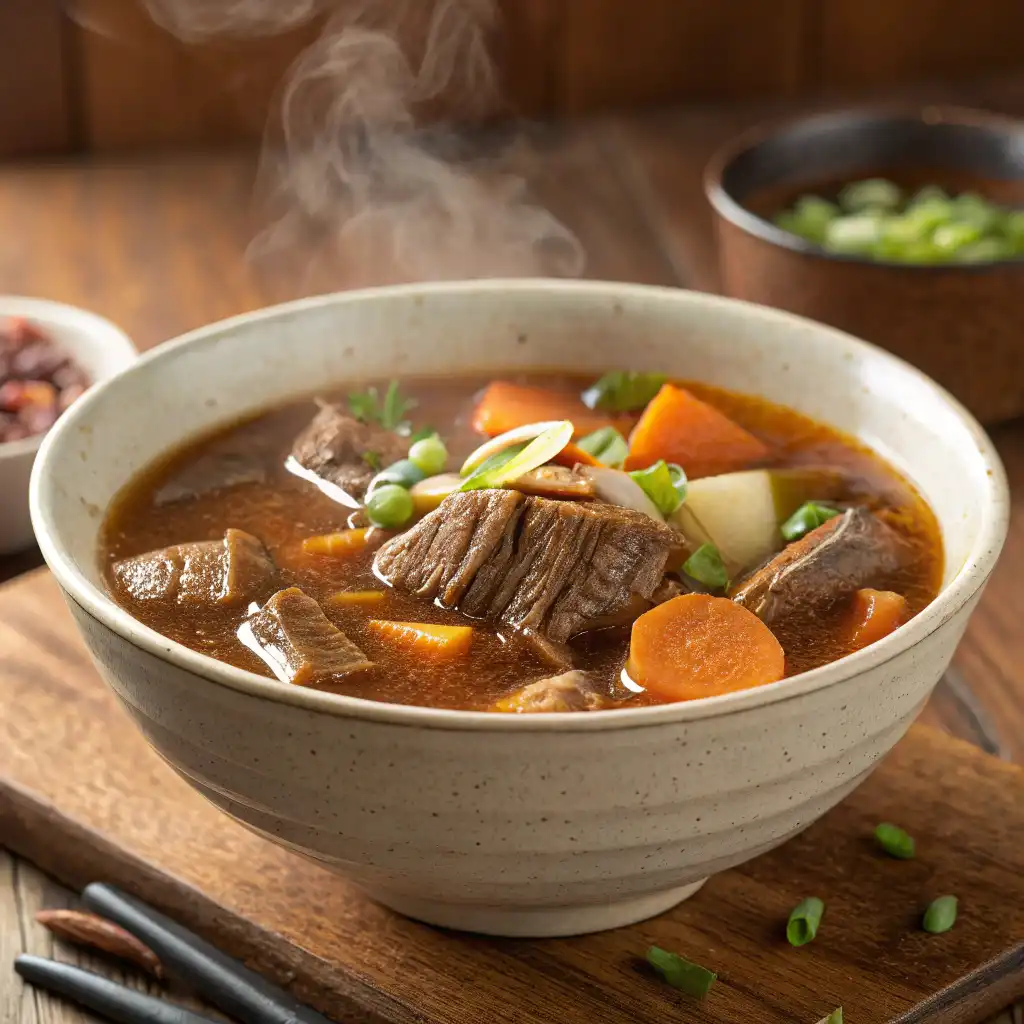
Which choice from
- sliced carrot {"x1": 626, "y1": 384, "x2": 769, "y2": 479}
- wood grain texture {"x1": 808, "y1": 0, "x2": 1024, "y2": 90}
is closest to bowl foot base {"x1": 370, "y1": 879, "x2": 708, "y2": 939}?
sliced carrot {"x1": 626, "y1": 384, "x2": 769, "y2": 479}

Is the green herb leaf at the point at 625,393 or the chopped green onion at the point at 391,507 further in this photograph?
the green herb leaf at the point at 625,393

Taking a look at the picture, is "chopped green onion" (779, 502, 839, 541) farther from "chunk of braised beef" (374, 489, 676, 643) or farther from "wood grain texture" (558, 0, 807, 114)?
"wood grain texture" (558, 0, 807, 114)

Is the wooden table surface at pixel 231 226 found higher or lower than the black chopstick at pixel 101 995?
lower

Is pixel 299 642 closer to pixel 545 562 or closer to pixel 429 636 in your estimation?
pixel 429 636

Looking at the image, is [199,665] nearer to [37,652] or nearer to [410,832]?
[410,832]

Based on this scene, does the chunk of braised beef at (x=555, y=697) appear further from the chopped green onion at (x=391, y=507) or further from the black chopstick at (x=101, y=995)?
the black chopstick at (x=101, y=995)

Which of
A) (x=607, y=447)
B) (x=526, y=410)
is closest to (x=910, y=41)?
(x=526, y=410)

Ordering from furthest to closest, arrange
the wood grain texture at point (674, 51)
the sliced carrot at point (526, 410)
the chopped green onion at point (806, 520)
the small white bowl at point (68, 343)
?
1. the wood grain texture at point (674, 51)
2. the small white bowl at point (68, 343)
3. the sliced carrot at point (526, 410)
4. the chopped green onion at point (806, 520)

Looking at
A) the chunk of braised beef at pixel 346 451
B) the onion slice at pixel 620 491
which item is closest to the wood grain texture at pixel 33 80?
the chunk of braised beef at pixel 346 451
